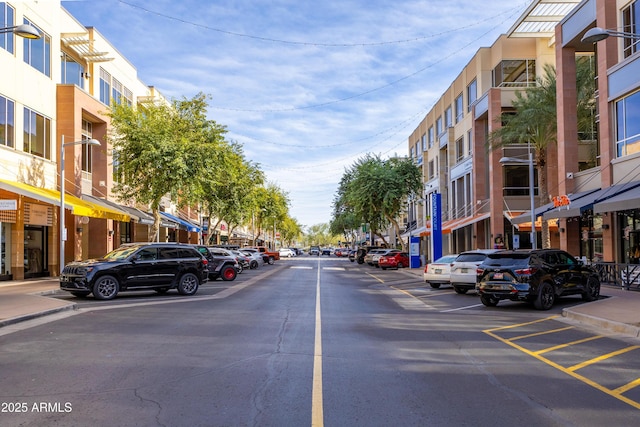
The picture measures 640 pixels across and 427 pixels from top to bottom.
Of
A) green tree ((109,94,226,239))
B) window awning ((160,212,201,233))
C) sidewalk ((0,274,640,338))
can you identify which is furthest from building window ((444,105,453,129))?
sidewalk ((0,274,640,338))

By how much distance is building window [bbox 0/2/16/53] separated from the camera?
2461cm

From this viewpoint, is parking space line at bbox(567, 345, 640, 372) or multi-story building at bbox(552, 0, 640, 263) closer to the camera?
parking space line at bbox(567, 345, 640, 372)

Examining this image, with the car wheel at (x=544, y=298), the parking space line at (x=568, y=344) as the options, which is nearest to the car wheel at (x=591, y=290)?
the car wheel at (x=544, y=298)

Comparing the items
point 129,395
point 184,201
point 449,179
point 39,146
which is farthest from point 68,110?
point 449,179

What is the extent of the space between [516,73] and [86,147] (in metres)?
30.6

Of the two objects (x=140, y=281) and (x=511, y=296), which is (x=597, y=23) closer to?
(x=511, y=296)

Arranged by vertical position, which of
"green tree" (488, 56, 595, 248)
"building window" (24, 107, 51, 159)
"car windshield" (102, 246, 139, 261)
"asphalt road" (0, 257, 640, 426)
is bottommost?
"asphalt road" (0, 257, 640, 426)

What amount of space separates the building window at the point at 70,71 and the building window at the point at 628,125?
28894 mm

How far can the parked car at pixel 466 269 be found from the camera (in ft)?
68.6

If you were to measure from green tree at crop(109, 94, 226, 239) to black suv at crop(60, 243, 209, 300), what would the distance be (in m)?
9.55

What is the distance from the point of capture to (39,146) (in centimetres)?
2845

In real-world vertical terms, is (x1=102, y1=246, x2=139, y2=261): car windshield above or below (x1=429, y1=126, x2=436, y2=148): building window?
below

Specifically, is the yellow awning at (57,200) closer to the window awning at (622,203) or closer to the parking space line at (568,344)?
the parking space line at (568,344)

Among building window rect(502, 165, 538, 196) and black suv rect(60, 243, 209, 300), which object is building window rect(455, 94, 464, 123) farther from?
black suv rect(60, 243, 209, 300)
